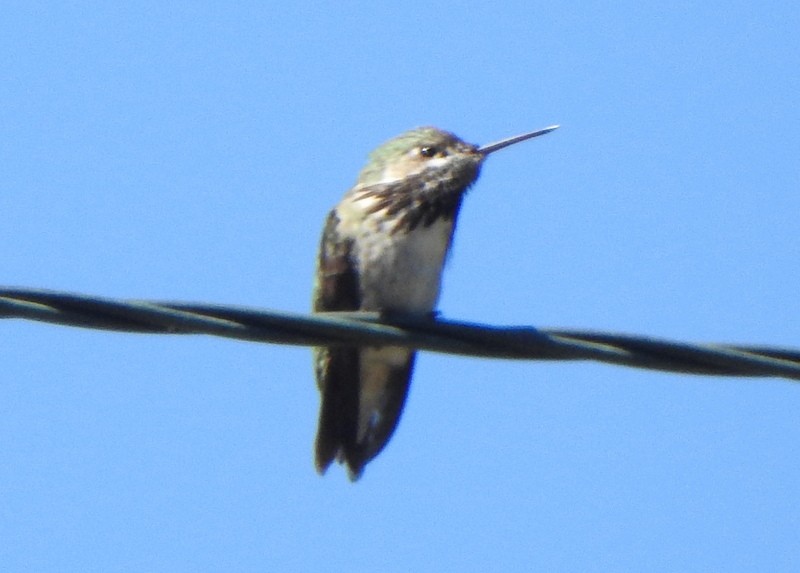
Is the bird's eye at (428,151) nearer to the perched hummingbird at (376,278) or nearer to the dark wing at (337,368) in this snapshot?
the perched hummingbird at (376,278)

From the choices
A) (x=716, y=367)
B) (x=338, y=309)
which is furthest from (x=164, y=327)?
(x=338, y=309)

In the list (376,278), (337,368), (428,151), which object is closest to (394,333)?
(376,278)

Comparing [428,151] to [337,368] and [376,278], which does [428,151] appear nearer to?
[376,278]

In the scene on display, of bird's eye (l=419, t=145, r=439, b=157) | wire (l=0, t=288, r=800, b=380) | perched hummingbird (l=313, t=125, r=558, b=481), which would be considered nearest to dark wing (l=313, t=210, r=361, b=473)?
perched hummingbird (l=313, t=125, r=558, b=481)

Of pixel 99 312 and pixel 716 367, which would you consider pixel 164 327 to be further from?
pixel 716 367

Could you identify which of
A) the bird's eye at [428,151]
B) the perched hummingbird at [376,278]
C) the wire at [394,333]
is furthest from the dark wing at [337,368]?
the wire at [394,333]

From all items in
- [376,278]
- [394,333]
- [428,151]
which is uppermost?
[428,151]

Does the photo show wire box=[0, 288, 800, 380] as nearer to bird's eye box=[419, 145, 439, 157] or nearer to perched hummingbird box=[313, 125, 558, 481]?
perched hummingbird box=[313, 125, 558, 481]
